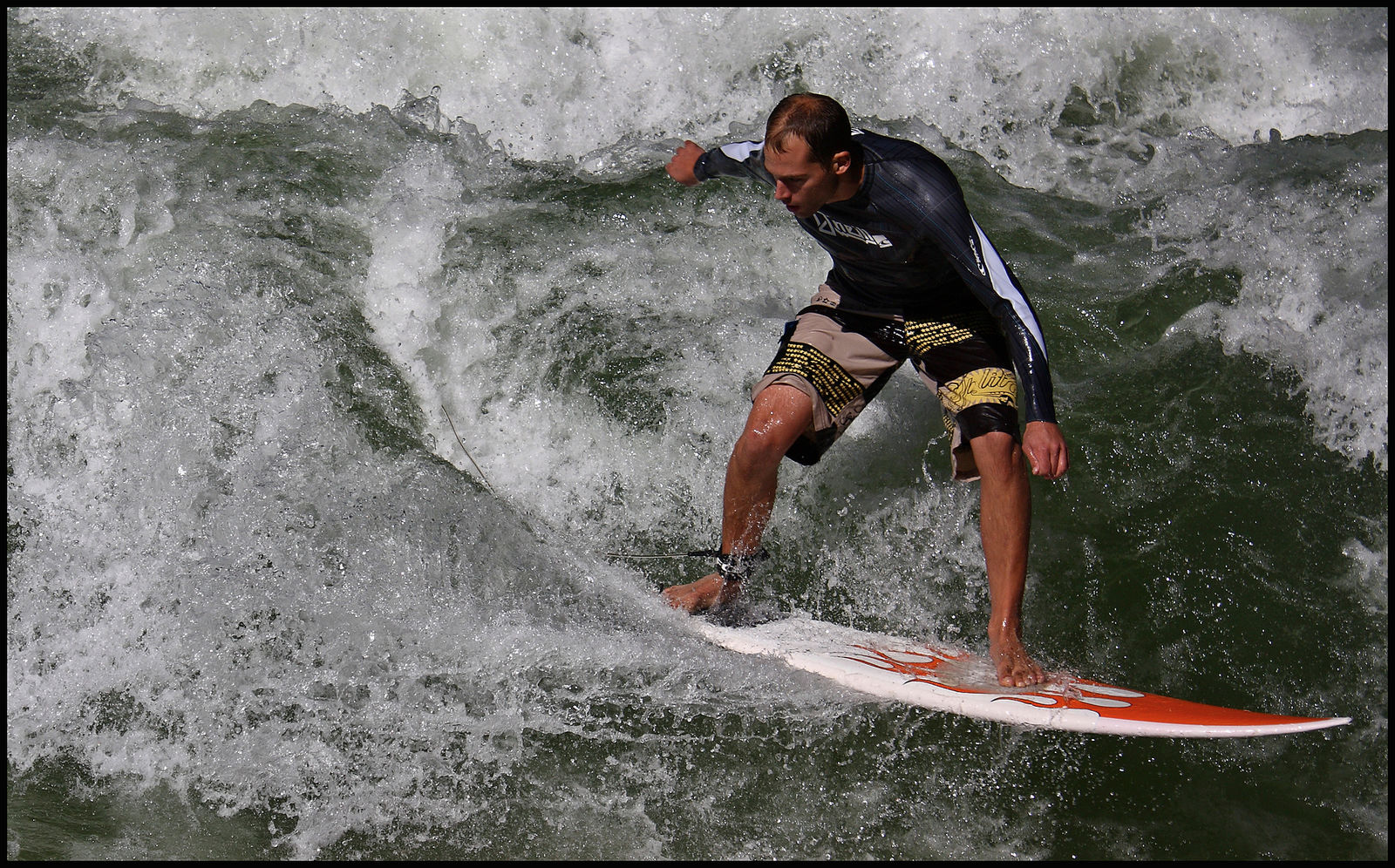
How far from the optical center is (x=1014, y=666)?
2.59m

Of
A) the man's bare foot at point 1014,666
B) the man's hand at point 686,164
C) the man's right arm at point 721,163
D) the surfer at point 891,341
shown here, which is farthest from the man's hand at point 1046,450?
the man's hand at point 686,164

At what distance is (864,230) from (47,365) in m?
3.06

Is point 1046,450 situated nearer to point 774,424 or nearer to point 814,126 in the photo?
point 774,424

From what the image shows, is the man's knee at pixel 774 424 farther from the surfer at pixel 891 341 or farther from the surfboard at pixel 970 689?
the surfboard at pixel 970 689

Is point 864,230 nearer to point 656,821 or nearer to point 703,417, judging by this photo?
point 703,417

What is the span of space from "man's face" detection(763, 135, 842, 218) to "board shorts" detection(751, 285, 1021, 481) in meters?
0.46

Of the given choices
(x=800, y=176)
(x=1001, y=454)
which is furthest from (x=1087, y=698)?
(x=800, y=176)

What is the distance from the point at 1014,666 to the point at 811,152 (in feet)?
4.69

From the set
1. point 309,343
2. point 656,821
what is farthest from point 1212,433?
point 309,343

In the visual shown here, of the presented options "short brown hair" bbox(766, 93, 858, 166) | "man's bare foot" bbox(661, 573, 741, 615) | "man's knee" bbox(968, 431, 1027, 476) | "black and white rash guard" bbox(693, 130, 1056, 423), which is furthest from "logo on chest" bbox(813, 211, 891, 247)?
"man's bare foot" bbox(661, 573, 741, 615)

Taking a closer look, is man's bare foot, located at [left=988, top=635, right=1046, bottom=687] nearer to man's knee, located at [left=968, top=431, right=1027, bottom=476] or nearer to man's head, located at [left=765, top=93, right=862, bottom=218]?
man's knee, located at [left=968, top=431, right=1027, bottom=476]

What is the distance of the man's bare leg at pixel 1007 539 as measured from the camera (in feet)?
8.43

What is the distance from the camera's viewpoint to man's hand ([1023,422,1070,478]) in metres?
2.38

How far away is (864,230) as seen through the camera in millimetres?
2615
